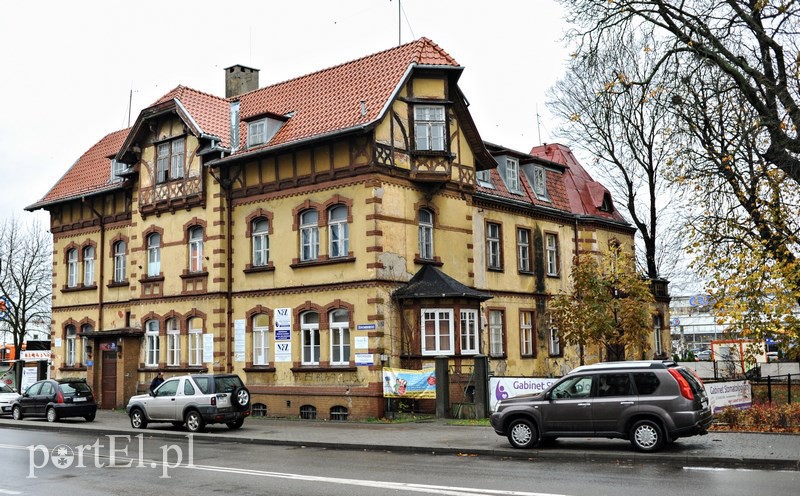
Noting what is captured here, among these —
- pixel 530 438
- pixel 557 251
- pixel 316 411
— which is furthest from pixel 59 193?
pixel 530 438

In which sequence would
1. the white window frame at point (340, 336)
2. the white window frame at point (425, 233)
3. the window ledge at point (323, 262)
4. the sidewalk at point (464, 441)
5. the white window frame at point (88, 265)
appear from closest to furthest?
the sidewalk at point (464, 441) → the window ledge at point (323, 262) → the white window frame at point (340, 336) → the white window frame at point (425, 233) → the white window frame at point (88, 265)

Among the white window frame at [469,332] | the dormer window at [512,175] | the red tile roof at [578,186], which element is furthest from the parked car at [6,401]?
the red tile roof at [578,186]

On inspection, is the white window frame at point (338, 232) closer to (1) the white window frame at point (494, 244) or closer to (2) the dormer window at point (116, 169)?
(1) the white window frame at point (494, 244)

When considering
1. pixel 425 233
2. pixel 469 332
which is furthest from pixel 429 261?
pixel 469 332

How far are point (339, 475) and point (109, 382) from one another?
23539 mm

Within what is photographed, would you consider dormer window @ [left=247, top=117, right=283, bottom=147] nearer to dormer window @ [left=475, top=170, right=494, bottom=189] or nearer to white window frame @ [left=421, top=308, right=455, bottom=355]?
dormer window @ [left=475, top=170, right=494, bottom=189]

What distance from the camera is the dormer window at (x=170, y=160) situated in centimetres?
3169

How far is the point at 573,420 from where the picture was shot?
1658 centimetres

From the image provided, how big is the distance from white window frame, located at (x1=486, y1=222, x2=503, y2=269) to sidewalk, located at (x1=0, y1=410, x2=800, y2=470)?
9.47 metres

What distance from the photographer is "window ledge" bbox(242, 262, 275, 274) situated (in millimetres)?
28750

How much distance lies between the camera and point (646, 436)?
15789 mm

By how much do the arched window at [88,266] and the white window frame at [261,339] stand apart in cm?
1157

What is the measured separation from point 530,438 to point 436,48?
15855 mm

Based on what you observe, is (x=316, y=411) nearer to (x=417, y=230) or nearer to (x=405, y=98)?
(x=417, y=230)
